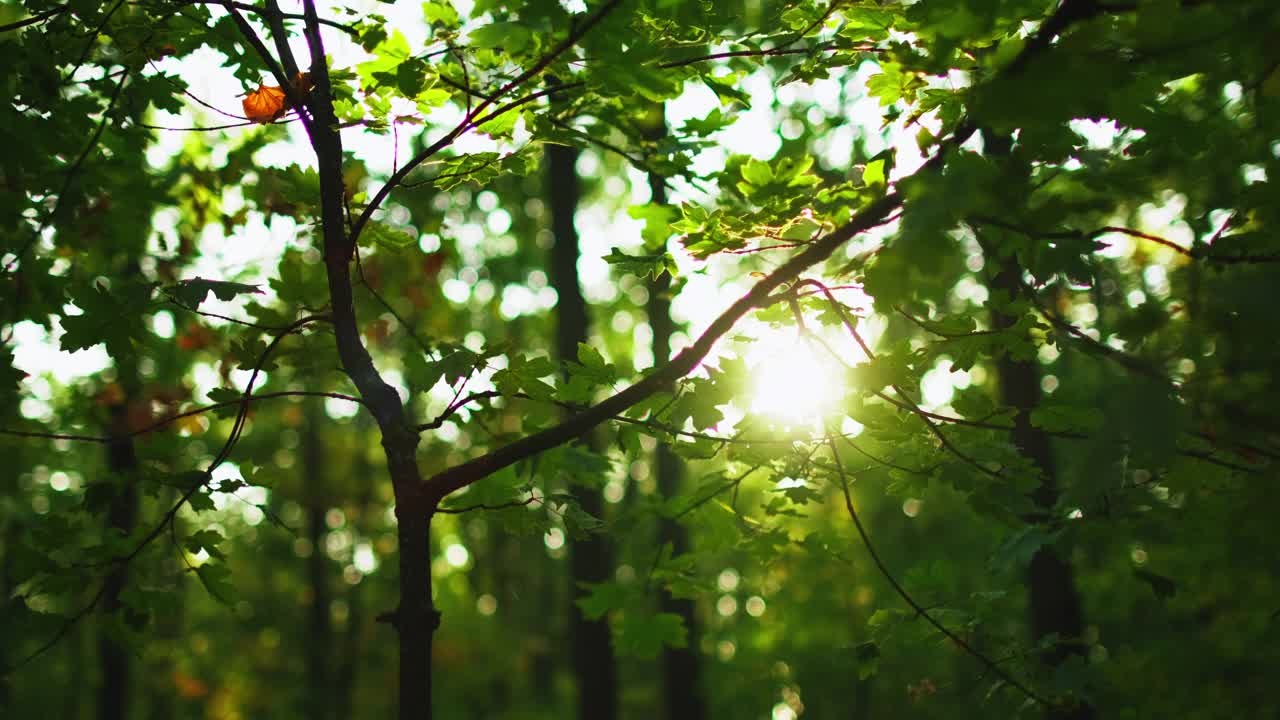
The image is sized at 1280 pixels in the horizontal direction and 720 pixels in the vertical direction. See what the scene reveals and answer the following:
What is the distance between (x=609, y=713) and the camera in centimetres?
799

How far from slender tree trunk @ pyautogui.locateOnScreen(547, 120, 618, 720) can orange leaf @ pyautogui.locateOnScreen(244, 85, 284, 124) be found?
4614 mm

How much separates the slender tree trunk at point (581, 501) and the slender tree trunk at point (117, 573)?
350 cm

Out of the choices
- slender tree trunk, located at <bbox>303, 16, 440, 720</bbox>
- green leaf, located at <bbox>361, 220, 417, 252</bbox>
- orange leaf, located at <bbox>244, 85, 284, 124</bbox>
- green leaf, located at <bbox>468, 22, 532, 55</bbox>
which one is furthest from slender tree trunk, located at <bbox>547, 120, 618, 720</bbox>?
green leaf, located at <bbox>468, 22, 532, 55</bbox>

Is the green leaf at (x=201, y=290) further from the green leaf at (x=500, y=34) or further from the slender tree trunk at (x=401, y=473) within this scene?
the green leaf at (x=500, y=34)

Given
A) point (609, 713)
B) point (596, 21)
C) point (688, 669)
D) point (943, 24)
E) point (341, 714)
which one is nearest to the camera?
point (943, 24)

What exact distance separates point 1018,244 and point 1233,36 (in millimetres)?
724

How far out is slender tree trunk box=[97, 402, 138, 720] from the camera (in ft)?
9.07

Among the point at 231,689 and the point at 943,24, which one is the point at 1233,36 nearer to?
the point at 943,24

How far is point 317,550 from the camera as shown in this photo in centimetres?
1923

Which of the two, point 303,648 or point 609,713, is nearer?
point 609,713

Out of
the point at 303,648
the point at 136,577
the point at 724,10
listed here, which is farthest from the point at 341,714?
the point at 724,10

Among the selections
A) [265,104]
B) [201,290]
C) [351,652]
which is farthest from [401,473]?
[351,652]

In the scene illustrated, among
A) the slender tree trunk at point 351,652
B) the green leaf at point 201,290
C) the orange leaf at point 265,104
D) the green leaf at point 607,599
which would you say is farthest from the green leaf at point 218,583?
the slender tree trunk at point 351,652

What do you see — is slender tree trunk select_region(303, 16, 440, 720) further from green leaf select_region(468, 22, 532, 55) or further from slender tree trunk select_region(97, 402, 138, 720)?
green leaf select_region(468, 22, 532, 55)
